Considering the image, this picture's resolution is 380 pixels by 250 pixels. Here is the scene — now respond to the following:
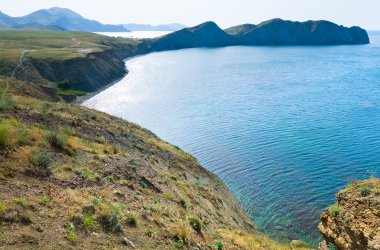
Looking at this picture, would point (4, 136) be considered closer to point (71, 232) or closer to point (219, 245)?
point (71, 232)

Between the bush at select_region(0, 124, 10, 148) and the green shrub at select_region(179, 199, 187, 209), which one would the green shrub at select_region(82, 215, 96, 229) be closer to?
the bush at select_region(0, 124, 10, 148)

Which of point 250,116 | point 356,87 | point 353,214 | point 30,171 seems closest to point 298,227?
point 353,214

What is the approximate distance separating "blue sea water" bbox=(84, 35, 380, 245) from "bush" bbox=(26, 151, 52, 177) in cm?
2754

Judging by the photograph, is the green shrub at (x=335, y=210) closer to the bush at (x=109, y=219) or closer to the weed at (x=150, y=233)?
the weed at (x=150, y=233)

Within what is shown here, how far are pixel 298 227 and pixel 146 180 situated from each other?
20.8 meters

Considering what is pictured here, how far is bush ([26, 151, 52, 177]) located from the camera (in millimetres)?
23459

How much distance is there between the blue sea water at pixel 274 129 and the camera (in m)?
49.4

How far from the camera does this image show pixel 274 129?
80.1 meters

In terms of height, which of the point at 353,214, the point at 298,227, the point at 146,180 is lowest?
the point at 298,227

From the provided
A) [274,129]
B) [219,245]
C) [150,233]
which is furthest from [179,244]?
[274,129]

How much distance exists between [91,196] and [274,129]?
206ft

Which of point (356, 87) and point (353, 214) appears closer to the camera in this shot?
point (353, 214)

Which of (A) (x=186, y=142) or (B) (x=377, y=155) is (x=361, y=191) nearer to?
(B) (x=377, y=155)

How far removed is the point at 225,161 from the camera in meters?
62.9
